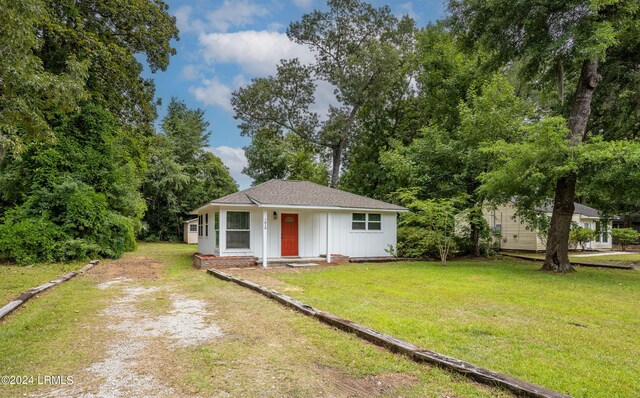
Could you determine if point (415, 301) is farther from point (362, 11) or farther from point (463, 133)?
point (362, 11)

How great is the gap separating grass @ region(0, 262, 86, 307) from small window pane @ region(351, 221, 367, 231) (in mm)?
10560

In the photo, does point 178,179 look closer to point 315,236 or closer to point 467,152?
point 315,236

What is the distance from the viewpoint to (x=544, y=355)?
170 inches

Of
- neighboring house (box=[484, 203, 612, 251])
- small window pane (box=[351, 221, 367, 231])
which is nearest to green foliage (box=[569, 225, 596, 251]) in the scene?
neighboring house (box=[484, 203, 612, 251])

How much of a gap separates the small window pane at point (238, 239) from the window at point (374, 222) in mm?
5570

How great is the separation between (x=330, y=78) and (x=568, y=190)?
1818 centimetres

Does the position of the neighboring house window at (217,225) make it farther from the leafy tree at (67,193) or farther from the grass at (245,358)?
the grass at (245,358)

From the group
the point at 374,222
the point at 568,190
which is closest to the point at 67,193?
the point at 374,222

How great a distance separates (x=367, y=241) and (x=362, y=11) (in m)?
17.7

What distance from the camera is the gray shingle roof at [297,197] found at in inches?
572

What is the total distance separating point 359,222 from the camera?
55.8 feet

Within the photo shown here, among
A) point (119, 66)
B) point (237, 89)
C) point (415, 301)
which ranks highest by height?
point (237, 89)

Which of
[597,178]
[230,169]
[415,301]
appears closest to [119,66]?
[415,301]

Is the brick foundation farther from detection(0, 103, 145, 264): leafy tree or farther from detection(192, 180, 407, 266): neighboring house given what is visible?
detection(0, 103, 145, 264): leafy tree
